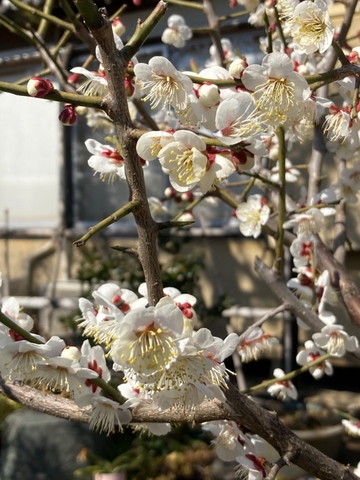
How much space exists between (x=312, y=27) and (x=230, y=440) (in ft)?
2.86

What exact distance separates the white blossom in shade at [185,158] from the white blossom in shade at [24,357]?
1.09 ft

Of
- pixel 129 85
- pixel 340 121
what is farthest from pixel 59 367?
pixel 340 121

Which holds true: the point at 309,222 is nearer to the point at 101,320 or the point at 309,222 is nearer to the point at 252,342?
the point at 252,342

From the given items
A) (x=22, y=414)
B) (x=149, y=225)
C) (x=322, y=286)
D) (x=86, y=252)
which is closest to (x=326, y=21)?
(x=149, y=225)

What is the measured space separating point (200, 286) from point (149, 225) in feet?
12.8

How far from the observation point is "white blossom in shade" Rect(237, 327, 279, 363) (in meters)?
1.62

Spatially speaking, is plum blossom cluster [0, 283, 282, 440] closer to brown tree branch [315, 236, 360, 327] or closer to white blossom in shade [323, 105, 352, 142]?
white blossom in shade [323, 105, 352, 142]

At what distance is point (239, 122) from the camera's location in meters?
0.87

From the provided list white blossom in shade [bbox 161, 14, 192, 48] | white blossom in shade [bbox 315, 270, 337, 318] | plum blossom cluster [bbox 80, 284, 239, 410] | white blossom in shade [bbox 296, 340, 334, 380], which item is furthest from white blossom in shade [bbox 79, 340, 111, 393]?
white blossom in shade [bbox 161, 14, 192, 48]

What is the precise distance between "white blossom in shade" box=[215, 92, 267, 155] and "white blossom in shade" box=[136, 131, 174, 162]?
8 centimetres

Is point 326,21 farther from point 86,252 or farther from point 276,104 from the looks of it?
point 86,252

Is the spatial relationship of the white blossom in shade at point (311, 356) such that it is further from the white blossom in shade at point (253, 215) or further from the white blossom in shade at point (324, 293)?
the white blossom in shade at point (253, 215)

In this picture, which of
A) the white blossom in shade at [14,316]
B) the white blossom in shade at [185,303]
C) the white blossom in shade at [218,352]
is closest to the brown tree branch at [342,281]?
the white blossom in shade at [185,303]

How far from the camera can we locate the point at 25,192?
582 centimetres
